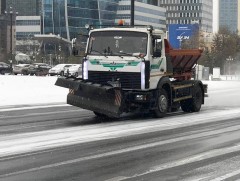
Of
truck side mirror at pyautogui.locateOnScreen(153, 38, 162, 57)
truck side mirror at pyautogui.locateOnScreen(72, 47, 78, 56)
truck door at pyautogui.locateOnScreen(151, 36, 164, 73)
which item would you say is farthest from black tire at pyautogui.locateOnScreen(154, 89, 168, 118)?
truck side mirror at pyautogui.locateOnScreen(72, 47, 78, 56)

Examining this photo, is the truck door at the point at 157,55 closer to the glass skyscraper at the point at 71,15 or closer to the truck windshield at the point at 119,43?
the truck windshield at the point at 119,43

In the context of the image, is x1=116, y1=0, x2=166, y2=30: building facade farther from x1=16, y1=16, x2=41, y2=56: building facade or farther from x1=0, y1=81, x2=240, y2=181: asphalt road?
x1=0, y1=81, x2=240, y2=181: asphalt road

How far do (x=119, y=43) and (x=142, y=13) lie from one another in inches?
5711

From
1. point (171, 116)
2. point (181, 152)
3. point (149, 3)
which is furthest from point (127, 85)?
point (149, 3)

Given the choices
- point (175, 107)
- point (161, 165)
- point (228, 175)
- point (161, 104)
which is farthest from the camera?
point (175, 107)

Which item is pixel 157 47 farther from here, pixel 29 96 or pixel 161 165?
pixel 29 96

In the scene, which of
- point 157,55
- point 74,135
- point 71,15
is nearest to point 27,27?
point 71,15

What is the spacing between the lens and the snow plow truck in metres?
15.5

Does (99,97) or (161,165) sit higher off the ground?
(99,97)

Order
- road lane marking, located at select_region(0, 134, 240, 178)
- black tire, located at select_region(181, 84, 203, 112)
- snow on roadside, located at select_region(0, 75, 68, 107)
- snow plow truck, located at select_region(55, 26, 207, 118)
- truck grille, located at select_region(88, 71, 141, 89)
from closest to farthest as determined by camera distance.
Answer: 1. road lane marking, located at select_region(0, 134, 240, 178)
2. snow plow truck, located at select_region(55, 26, 207, 118)
3. truck grille, located at select_region(88, 71, 141, 89)
4. black tire, located at select_region(181, 84, 203, 112)
5. snow on roadside, located at select_region(0, 75, 68, 107)

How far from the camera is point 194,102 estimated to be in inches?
760

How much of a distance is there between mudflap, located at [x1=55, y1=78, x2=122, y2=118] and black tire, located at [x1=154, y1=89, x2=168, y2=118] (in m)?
1.58

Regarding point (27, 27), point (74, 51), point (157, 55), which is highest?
point (27, 27)

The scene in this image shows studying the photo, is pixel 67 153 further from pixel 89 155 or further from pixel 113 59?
pixel 113 59
